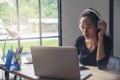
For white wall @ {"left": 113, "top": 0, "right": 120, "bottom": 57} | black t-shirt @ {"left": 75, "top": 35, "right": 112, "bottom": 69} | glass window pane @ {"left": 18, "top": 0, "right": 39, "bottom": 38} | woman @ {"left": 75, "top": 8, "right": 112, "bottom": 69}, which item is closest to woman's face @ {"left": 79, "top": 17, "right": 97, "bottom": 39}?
woman @ {"left": 75, "top": 8, "right": 112, "bottom": 69}

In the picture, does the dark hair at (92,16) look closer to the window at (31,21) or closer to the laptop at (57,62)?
the laptop at (57,62)

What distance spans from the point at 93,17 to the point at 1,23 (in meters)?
1.70

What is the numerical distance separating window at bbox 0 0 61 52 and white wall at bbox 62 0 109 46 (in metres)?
0.13

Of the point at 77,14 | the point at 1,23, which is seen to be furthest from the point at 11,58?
the point at 77,14

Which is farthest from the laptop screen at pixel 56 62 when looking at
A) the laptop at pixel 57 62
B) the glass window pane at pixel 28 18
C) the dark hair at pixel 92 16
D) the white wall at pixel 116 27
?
the white wall at pixel 116 27

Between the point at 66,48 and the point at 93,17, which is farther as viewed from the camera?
the point at 93,17

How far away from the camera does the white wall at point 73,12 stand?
394 cm

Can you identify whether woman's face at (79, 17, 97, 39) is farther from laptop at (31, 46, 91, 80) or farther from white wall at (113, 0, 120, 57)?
white wall at (113, 0, 120, 57)

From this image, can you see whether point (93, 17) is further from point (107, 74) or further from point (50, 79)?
point (50, 79)

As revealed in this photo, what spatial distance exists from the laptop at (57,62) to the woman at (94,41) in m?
0.57

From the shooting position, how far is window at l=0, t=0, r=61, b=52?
354cm

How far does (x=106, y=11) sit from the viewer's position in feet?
12.9

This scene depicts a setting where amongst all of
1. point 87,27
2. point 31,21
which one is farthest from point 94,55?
point 31,21

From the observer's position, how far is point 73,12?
3.99 meters
